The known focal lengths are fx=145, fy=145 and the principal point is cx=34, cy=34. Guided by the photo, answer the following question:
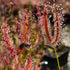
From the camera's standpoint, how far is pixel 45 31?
27.9 inches

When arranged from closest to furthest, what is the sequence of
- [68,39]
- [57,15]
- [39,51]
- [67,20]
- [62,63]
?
[57,15] → [62,63] → [39,51] → [68,39] → [67,20]

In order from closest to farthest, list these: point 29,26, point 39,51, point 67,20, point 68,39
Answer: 1. point 29,26
2. point 39,51
3. point 68,39
4. point 67,20

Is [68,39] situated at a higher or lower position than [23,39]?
lower

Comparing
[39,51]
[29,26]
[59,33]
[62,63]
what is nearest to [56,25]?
[59,33]

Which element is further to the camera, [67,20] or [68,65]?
[67,20]

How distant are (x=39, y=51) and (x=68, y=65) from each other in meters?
0.46

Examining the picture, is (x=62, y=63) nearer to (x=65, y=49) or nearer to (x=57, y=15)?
(x=65, y=49)

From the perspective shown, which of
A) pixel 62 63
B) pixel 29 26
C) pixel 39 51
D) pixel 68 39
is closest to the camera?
pixel 29 26

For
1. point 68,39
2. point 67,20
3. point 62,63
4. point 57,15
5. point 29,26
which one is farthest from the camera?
point 67,20

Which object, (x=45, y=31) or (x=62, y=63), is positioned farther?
(x=62, y=63)

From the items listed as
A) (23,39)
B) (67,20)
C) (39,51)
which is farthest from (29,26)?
(67,20)

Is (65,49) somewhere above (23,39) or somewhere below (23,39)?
below

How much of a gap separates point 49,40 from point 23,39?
16 centimetres

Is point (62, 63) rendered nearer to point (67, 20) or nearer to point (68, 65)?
point (68, 65)
